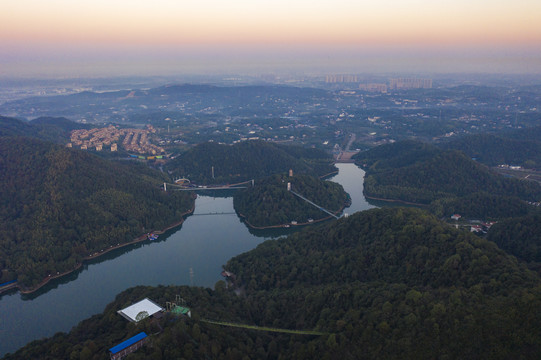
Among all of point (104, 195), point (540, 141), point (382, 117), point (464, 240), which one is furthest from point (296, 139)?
point (464, 240)

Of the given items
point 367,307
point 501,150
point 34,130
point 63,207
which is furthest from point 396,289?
point 34,130

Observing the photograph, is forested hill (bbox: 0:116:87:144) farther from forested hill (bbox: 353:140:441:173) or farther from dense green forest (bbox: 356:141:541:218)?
dense green forest (bbox: 356:141:541:218)

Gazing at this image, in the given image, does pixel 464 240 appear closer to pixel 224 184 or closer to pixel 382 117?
pixel 224 184

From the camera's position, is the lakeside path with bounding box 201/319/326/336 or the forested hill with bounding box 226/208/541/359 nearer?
the forested hill with bounding box 226/208/541/359

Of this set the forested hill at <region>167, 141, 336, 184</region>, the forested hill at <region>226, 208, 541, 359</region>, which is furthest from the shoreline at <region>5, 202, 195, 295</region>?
the forested hill at <region>167, 141, 336, 184</region>

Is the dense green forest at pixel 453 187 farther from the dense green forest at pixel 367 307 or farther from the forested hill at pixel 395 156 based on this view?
the dense green forest at pixel 367 307

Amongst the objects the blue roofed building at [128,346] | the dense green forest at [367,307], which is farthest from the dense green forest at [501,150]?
the blue roofed building at [128,346]
